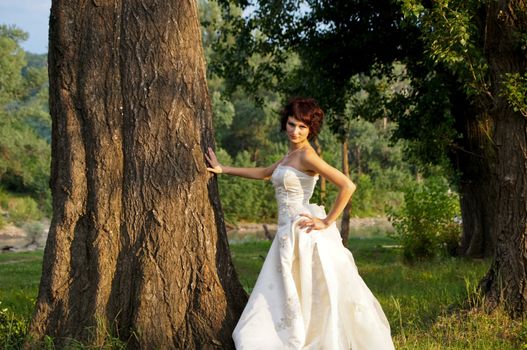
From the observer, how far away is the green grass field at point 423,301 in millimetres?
7344

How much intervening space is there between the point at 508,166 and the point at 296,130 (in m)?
3.09

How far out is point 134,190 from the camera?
243 inches

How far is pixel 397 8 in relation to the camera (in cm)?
1452

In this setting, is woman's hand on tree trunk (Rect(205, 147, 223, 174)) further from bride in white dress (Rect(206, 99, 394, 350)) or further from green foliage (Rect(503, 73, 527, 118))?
green foliage (Rect(503, 73, 527, 118))

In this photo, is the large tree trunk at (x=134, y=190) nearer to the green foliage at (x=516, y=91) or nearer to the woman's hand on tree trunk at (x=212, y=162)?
the woman's hand on tree trunk at (x=212, y=162)

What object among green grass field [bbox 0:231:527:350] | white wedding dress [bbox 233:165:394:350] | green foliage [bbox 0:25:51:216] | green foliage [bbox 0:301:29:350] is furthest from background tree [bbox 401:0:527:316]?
green foliage [bbox 0:25:51:216]

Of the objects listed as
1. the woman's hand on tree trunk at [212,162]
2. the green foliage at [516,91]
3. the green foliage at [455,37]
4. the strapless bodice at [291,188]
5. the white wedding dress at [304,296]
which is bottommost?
the white wedding dress at [304,296]

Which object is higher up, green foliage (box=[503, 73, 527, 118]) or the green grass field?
green foliage (box=[503, 73, 527, 118])

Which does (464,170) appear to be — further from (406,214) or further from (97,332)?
(97,332)

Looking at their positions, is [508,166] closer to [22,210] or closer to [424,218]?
[424,218]

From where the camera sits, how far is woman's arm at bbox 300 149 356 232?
20.2ft

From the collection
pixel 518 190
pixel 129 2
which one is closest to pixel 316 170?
pixel 129 2

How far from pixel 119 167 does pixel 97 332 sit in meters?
1.34

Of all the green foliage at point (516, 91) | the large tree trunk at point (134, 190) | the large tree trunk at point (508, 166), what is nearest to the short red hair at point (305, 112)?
the large tree trunk at point (134, 190)
